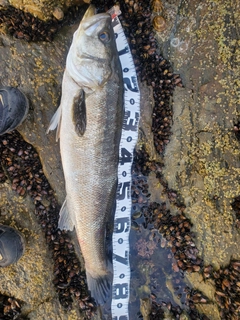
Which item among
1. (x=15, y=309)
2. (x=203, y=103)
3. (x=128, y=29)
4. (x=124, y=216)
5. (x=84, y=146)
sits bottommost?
(x=15, y=309)

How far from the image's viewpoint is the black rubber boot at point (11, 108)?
376 centimetres

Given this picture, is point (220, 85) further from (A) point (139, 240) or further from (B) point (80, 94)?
(A) point (139, 240)

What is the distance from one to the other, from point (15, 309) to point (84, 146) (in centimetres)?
230

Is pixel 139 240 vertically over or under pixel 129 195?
under

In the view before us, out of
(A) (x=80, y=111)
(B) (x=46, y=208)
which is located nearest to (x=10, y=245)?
(B) (x=46, y=208)

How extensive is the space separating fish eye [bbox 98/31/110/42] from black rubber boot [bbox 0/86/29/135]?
4.09ft

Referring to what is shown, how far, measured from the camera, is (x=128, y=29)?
13.9ft

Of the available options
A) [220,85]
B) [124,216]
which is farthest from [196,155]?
[124,216]

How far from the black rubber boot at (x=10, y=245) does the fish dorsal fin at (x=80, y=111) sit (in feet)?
5.29

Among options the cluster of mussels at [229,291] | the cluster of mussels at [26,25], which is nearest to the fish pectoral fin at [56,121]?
the cluster of mussels at [26,25]

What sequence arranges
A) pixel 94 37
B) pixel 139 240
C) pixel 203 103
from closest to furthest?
pixel 94 37, pixel 203 103, pixel 139 240

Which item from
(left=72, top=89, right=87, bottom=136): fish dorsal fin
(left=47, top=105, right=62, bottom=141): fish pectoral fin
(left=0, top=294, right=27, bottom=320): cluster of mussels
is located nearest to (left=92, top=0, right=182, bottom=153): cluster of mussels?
(left=72, top=89, right=87, bottom=136): fish dorsal fin

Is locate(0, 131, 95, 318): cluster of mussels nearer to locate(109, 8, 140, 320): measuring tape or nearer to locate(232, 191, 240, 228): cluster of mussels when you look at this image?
locate(109, 8, 140, 320): measuring tape

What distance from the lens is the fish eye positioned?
3459 mm
